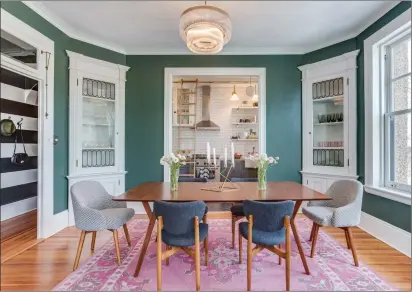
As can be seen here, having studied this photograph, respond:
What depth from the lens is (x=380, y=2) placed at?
9.23 ft

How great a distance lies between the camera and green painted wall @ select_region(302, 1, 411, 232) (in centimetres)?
272

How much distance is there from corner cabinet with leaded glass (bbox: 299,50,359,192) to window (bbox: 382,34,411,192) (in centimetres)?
45

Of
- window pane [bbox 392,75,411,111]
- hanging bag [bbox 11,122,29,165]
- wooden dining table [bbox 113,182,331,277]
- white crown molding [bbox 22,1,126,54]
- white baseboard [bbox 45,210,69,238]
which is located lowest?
white baseboard [bbox 45,210,69,238]

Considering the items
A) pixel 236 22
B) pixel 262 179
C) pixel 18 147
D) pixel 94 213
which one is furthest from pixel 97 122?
pixel 262 179

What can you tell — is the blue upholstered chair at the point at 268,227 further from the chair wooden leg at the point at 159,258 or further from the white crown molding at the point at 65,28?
the white crown molding at the point at 65,28

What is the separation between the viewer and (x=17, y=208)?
393 centimetres

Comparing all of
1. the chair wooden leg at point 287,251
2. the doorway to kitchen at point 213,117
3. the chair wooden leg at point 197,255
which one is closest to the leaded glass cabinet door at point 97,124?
the chair wooden leg at point 197,255

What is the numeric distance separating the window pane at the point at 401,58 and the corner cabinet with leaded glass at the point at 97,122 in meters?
3.89

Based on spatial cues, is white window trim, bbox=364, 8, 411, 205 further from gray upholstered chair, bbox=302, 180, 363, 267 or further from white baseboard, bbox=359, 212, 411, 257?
gray upholstered chair, bbox=302, 180, 363, 267

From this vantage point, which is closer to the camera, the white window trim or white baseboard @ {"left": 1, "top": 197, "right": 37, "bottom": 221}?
the white window trim

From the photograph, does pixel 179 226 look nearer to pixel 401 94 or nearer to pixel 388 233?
pixel 388 233

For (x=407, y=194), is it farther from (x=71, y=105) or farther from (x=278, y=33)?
(x=71, y=105)

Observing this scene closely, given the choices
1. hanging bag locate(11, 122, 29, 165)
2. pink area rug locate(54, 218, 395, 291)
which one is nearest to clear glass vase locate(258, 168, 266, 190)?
pink area rug locate(54, 218, 395, 291)

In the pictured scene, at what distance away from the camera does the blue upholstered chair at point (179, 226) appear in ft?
6.30
